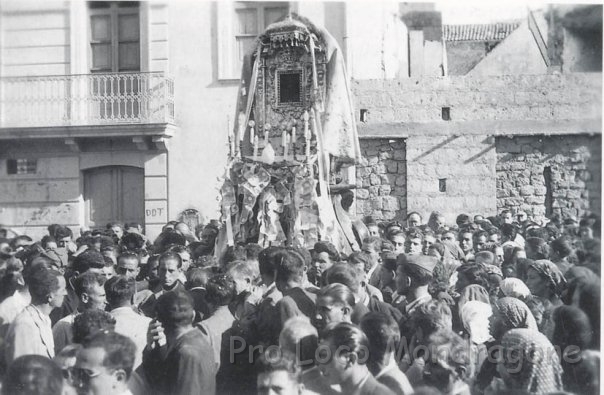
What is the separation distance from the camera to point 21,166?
44.1 feet

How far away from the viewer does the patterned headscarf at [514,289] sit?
531 cm

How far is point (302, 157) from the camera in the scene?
32.1 feet

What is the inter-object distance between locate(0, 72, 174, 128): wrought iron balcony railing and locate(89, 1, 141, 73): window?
1.29 ft

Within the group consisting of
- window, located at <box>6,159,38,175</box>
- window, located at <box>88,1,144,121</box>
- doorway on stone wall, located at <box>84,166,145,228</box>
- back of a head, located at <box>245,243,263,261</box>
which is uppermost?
window, located at <box>88,1,144,121</box>

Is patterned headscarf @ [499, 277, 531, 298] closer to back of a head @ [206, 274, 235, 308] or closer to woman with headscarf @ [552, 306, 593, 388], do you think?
woman with headscarf @ [552, 306, 593, 388]

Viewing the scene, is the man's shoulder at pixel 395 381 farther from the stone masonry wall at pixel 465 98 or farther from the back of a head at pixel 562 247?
the stone masonry wall at pixel 465 98

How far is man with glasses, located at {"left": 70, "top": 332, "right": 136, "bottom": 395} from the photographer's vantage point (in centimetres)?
345

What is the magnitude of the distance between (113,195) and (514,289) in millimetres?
10148

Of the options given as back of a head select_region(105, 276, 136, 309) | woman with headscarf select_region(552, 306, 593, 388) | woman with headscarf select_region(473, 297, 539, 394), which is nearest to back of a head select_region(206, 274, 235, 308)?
back of a head select_region(105, 276, 136, 309)

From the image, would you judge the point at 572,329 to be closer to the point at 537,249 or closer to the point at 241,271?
the point at 241,271

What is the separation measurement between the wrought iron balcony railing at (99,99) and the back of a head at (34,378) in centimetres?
1082

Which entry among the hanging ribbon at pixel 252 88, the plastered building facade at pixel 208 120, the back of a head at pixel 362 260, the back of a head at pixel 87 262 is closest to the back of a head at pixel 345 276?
the back of a head at pixel 362 260

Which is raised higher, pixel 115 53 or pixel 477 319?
pixel 115 53

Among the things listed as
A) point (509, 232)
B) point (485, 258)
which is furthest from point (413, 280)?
point (509, 232)
